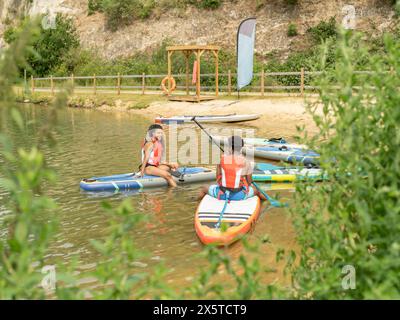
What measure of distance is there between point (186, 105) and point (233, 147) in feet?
52.8

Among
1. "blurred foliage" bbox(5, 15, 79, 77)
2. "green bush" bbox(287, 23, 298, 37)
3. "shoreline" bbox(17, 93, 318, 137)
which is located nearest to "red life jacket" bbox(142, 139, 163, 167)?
"shoreline" bbox(17, 93, 318, 137)

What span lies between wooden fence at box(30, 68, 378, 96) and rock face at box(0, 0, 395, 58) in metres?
5.28

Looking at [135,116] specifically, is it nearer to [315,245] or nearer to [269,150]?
[269,150]

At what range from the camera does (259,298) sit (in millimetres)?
3348

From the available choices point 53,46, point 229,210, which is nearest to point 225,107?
point 229,210

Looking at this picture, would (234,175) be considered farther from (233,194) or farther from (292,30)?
(292,30)

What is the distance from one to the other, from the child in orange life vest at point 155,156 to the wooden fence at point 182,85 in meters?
11.5

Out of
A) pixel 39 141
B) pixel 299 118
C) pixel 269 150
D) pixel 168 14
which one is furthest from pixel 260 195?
pixel 168 14

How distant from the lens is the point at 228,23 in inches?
1439

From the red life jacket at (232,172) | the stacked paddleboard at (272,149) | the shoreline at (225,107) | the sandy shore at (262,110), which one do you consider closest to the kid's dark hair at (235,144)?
the red life jacket at (232,172)

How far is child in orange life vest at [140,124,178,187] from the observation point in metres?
10.9

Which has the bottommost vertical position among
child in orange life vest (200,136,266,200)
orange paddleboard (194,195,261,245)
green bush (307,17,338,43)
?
orange paddleboard (194,195,261,245)

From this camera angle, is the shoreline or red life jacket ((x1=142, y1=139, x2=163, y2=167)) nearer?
red life jacket ((x1=142, y1=139, x2=163, y2=167))

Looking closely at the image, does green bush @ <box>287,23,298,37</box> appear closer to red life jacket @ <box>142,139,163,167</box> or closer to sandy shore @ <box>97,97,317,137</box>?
sandy shore @ <box>97,97,317,137</box>
